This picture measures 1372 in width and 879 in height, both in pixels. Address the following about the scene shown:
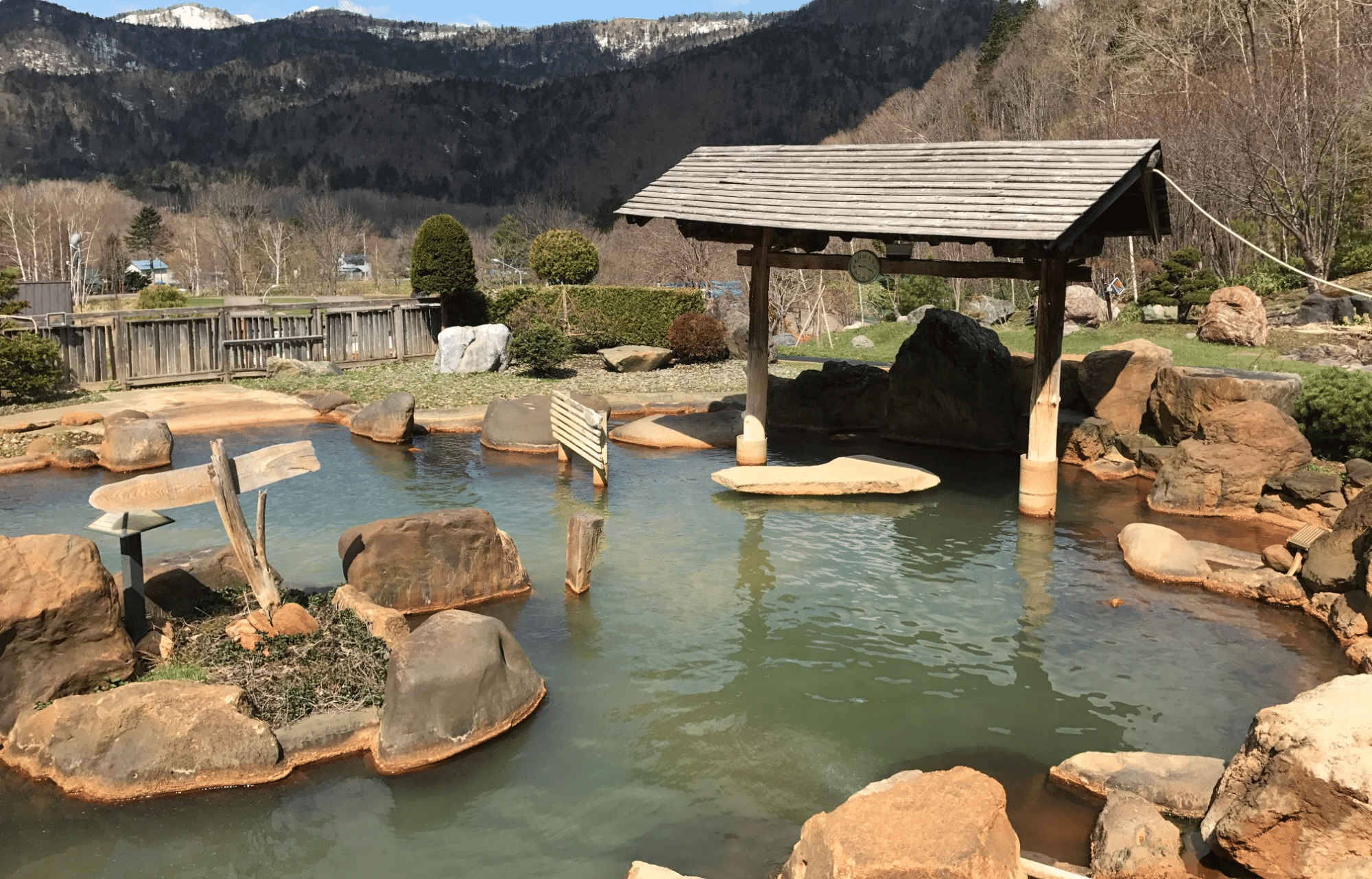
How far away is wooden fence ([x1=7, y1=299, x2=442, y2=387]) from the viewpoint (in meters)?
21.6

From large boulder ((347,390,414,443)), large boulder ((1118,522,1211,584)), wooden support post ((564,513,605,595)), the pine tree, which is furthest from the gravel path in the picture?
the pine tree

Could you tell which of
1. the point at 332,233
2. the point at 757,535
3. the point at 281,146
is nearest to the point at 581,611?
the point at 757,535

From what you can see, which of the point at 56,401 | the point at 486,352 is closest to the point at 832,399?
the point at 486,352

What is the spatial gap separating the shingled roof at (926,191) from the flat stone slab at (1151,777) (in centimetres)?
615

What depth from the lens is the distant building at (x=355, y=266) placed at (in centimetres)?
8019

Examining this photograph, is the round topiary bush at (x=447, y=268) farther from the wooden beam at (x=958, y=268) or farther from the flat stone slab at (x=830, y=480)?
the flat stone slab at (x=830, y=480)

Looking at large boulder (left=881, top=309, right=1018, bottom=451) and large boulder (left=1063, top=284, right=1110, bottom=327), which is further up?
large boulder (left=1063, top=284, right=1110, bottom=327)

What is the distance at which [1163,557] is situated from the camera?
11.9 meters

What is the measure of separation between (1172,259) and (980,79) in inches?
1502

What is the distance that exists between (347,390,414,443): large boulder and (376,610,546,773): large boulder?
33.4ft

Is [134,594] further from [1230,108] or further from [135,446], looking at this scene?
[1230,108]

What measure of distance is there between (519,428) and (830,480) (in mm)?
5674

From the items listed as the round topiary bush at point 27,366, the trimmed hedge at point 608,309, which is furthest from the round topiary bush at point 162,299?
the round topiary bush at point 27,366

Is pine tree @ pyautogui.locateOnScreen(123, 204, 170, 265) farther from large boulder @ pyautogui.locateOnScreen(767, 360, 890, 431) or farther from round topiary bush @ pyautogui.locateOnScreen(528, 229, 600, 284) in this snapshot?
large boulder @ pyautogui.locateOnScreen(767, 360, 890, 431)
